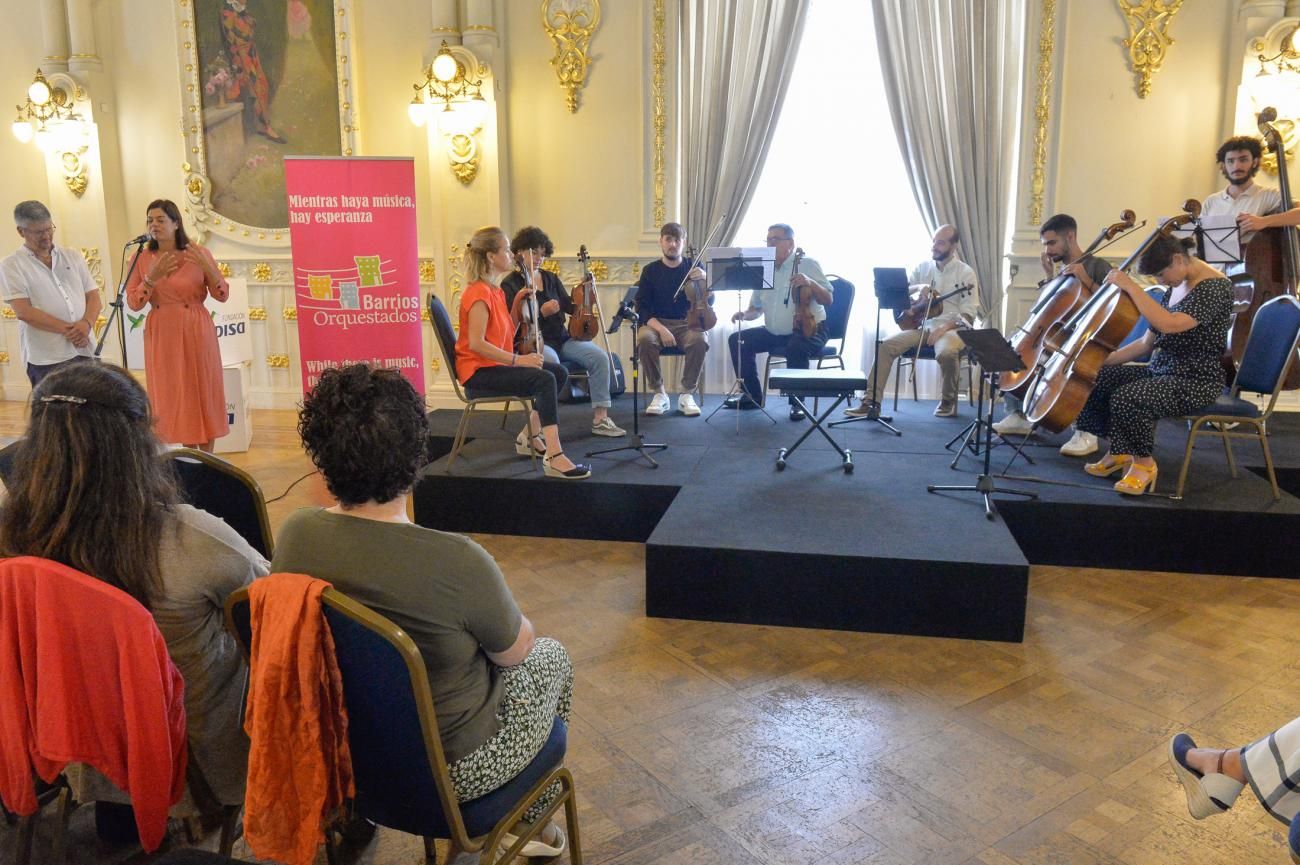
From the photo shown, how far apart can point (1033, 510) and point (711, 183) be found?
359 cm

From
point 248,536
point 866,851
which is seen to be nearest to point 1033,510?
point 866,851

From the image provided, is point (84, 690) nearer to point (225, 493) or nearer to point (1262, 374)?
point (225, 493)

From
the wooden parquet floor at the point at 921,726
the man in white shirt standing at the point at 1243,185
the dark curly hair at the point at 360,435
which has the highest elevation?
the man in white shirt standing at the point at 1243,185

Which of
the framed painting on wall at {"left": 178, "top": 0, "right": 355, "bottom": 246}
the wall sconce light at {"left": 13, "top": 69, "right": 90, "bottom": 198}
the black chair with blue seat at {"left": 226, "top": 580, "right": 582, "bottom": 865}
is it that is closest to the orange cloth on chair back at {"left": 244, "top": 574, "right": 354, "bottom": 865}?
the black chair with blue seat at {"left": 226, "top": 580, "right": 582, "bottom": 865}

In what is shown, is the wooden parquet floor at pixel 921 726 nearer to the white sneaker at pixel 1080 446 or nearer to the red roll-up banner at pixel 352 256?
the white sneaker at pixel 1080 446

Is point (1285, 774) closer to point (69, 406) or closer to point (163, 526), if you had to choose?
point (163, 526)

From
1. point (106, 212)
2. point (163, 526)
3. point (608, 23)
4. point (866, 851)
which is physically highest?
point (608, 23)

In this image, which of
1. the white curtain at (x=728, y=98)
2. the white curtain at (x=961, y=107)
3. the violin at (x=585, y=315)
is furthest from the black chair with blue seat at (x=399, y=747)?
the white curtain at (x=961, y=107)

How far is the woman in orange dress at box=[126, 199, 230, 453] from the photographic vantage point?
424 centimetres

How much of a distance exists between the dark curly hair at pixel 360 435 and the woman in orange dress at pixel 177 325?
320cm

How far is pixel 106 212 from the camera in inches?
282

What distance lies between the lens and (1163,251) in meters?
3.76

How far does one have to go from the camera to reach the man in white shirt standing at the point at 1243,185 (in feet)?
16.1

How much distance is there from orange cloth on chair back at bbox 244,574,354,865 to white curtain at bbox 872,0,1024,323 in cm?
579
